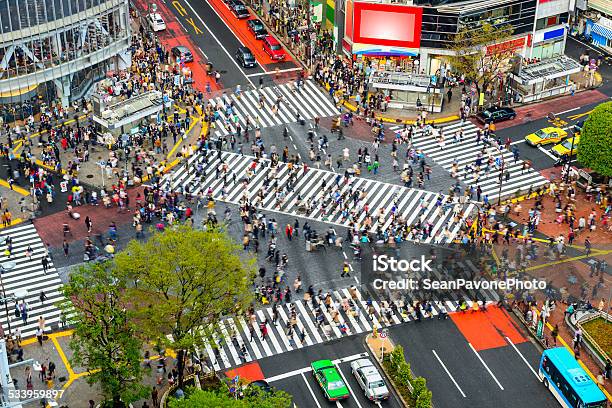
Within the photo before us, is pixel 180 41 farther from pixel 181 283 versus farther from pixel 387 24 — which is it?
pixel 181 283

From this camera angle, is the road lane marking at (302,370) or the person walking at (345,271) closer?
the road lane marking at (302,370)

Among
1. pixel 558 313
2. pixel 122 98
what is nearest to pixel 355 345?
pixel 558 313

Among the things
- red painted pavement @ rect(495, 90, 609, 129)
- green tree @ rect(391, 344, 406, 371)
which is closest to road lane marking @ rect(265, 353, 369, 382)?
green tree @ rect(391, 344, 406, 371)

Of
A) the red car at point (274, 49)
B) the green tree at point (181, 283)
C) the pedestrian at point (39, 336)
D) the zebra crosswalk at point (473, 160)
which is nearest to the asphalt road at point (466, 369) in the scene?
the green tree at point (181, 283)

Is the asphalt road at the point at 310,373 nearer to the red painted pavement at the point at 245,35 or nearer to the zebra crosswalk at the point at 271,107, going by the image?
the zebra crosswalk at the point at 271,107

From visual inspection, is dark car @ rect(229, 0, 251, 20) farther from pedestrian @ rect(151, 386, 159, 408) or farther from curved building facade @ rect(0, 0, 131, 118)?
pedestrian @ rect(151, 386, 159, 408)

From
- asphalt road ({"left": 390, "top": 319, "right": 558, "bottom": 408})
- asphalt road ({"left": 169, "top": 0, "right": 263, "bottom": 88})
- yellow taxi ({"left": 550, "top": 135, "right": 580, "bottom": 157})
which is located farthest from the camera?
asphalt road ({"left": 169, "top": 0, "right": 263, "bottom": 88})

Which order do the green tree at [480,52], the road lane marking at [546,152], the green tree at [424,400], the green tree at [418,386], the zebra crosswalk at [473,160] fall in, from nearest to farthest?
the green tree at [424,400]
the green tree at [418,386]
the zebra crosswalk at [473,160]
the road lane marking at [546,152]
the green tree at [480,52]
